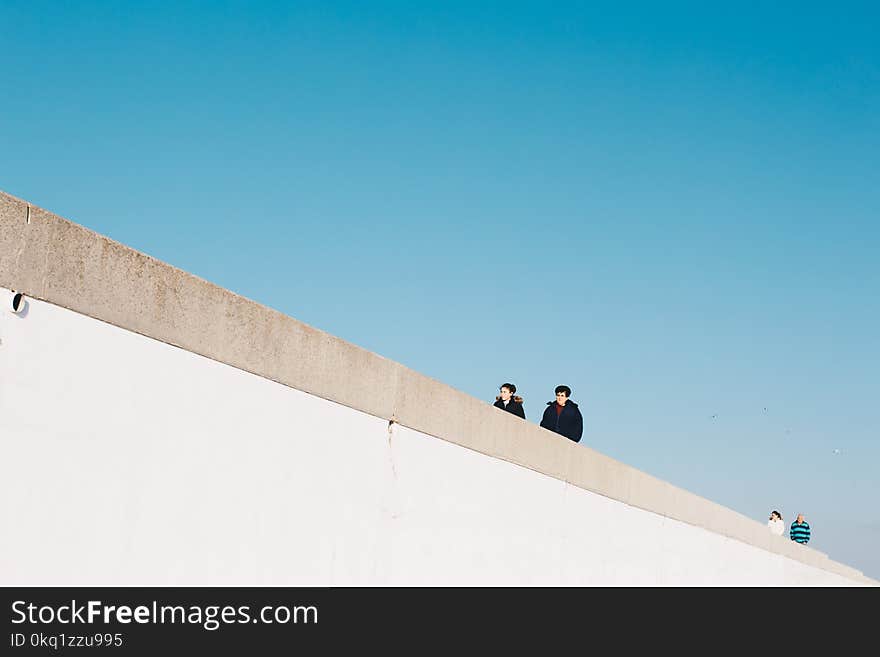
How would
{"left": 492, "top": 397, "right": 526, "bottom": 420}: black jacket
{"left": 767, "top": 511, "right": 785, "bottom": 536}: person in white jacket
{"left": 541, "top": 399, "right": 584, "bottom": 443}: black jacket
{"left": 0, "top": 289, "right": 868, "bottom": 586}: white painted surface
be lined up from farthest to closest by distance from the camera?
{"left": 767, "top": 511, "right": 785, "bottom": 536}: person in white jacket → {"left": 541, "top": 399, "right": 584, "bottom": 443}: black jacket → {"left": 492, "top": 397, "right": 526, "bottom": 420}: black jacket → {"left": 0, "top": 289, "right": 868, "bottom": 586}: white painted surface

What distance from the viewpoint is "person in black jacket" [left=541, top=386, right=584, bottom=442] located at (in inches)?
557

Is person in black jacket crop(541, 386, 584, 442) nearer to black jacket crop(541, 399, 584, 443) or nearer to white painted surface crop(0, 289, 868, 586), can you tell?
black jacket crop(541, 399, 584, 443)

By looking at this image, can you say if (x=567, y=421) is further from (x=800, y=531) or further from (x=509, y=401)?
(x=800, y=531)

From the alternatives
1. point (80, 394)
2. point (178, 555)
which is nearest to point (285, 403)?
point (178, 555)

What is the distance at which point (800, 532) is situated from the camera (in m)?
30.7

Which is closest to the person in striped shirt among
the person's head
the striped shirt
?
the striped shirt

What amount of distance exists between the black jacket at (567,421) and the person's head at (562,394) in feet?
0.25

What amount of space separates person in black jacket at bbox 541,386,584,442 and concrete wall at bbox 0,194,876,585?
2866 millimetres

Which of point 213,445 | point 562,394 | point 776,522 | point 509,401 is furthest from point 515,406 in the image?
point 776,522

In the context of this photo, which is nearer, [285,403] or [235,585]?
[235,585]
